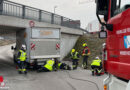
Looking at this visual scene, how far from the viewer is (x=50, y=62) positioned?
10.3 metres

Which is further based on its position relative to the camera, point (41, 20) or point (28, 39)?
point (41, 20)

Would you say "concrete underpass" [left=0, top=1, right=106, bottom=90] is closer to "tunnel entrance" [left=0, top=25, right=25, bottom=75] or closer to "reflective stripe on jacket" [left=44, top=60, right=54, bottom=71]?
"tunnel entrance" [left=0, top=25, right=25, bottom=75]

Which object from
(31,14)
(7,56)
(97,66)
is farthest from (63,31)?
(7,56)

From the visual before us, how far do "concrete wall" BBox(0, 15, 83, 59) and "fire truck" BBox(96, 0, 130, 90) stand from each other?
8.86 meters

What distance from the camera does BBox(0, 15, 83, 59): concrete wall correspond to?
11078mm

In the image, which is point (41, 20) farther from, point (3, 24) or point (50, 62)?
point (50, 62)

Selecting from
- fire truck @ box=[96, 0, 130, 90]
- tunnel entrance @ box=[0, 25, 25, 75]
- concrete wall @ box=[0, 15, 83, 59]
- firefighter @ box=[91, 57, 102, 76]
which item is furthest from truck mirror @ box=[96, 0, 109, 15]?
concrete wall @ box=[0, 15, 83, 59]

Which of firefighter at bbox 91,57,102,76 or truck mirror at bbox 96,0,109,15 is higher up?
truck mirror at bbox 96,0,109,15

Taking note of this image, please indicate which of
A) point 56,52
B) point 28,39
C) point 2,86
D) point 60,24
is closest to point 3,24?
point 28,39

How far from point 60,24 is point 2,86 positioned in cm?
1153

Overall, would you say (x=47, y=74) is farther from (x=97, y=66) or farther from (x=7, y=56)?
(x=7, y=56)

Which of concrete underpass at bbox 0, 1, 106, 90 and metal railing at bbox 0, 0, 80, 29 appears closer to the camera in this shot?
concrete underpass at bbox 0, 1, 106, 90

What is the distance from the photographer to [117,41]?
120 inches

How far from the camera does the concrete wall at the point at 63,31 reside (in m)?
11.1
